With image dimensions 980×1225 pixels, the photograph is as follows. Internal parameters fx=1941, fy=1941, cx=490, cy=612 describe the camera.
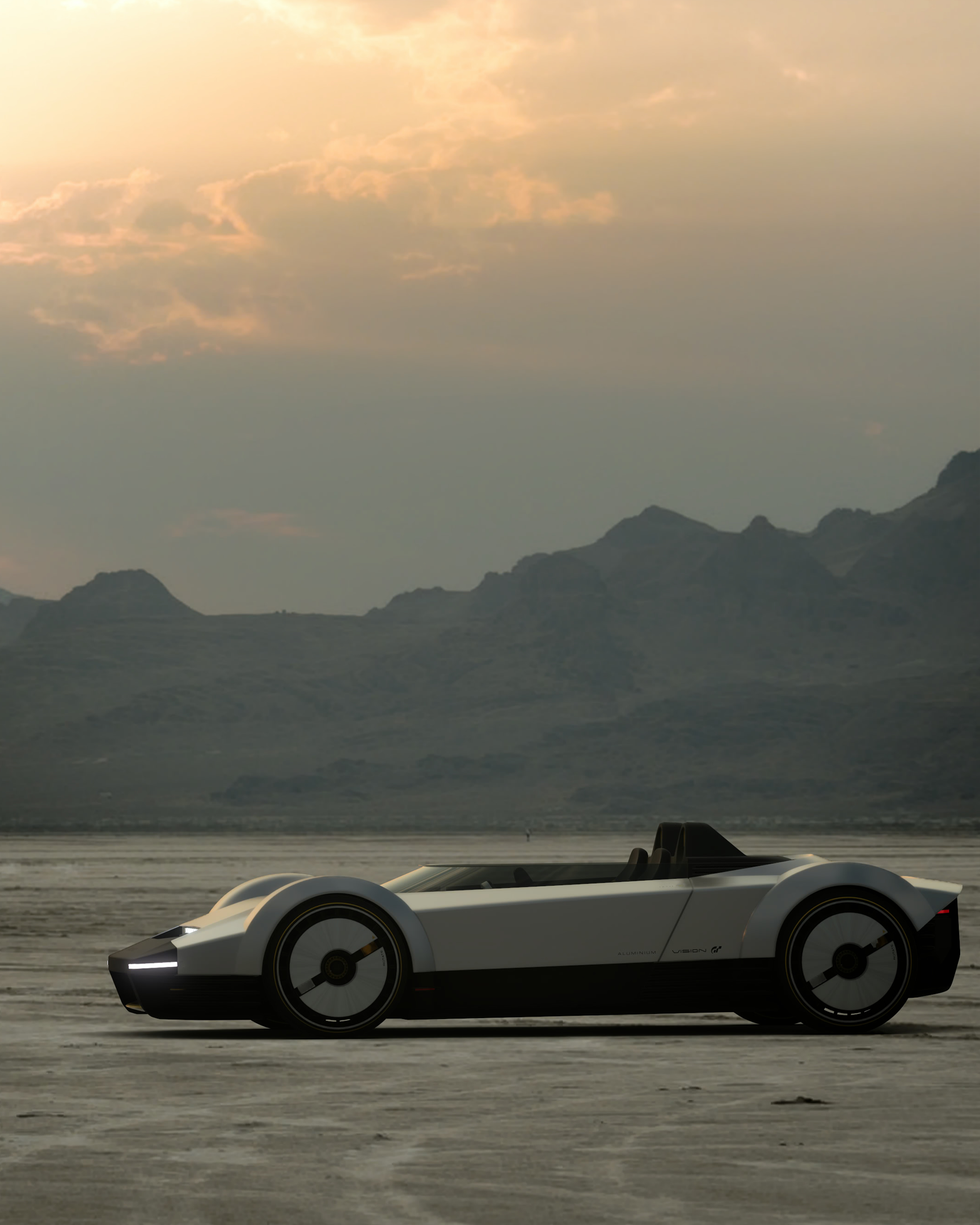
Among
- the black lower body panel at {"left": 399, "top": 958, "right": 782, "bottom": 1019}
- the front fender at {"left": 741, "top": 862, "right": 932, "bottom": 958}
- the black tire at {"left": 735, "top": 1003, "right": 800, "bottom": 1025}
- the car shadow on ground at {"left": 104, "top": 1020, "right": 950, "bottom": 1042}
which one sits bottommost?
the car shadow on ground at {"left": 104, "top": 1020, "right": 950, "bottom": 1042}

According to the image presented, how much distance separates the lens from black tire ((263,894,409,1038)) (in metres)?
10.6

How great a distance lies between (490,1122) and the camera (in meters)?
7.97

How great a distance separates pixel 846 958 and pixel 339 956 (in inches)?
112

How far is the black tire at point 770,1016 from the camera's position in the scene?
10953 millimetres

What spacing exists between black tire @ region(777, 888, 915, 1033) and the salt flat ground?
177 mm

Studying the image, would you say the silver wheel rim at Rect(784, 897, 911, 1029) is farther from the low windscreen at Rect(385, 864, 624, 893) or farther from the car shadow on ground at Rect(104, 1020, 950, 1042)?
the low windscreen at Rect(385, 864, 624, 893)

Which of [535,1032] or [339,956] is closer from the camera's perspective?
[339,956]

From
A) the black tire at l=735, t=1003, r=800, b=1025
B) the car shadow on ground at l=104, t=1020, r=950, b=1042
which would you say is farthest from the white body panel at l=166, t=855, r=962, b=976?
the car shadow on ground at l=104, t=1020, r=950, b=1042

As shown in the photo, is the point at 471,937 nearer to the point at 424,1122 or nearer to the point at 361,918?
the point at 361,918

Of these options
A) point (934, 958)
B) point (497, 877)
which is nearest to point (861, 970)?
point (934, 958)

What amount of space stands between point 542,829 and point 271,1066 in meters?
182

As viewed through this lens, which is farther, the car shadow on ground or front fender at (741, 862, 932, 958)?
the car shadow on ground

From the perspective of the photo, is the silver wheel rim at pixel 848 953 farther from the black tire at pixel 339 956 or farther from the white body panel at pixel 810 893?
the black tire at pixel 339 956

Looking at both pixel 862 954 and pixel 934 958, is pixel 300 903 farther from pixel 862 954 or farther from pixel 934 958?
pixel 934 958
